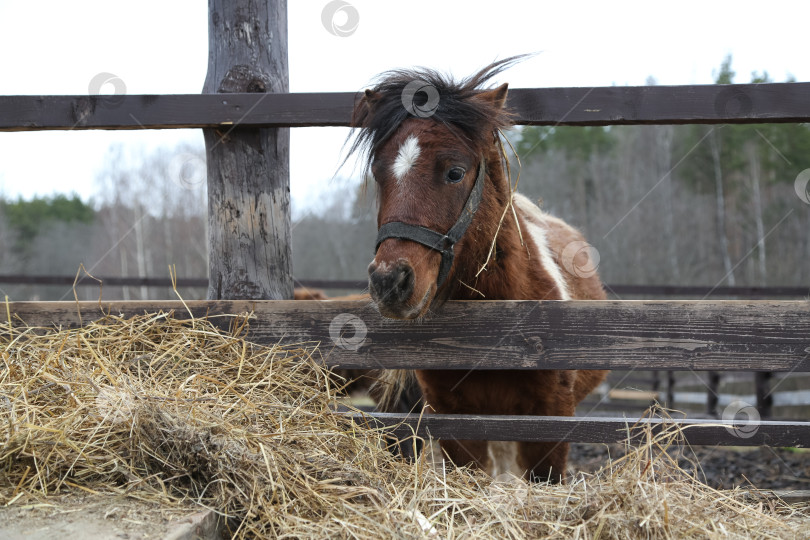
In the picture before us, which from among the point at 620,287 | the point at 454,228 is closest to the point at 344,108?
the point at 454,228

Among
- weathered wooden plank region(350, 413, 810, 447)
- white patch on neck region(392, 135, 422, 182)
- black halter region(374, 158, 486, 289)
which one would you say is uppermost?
white patch on neck region(392, 135, 422, 182)

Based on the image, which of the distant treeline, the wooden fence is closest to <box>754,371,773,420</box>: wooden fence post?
the wooden fence

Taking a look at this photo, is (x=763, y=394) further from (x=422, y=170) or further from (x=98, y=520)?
(x=98, y=520)

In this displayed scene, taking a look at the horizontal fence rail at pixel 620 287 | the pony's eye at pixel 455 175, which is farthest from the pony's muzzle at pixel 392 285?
the horizontal fence rail at pixel 620 287

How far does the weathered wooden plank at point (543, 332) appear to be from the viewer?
2400 millimetres

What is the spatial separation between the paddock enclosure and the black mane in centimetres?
14

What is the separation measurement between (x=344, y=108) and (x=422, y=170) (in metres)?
0.62

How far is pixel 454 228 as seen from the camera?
2.45m

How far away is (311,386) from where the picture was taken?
2.55m

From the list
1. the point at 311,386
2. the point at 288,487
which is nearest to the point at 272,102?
the point at 311,386

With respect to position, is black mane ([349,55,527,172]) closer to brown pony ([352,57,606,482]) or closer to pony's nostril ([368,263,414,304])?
brown pony ([352,57,606,482])

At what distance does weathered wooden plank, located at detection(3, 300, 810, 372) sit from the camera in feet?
7.87

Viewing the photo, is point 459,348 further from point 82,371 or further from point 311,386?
point 82,371

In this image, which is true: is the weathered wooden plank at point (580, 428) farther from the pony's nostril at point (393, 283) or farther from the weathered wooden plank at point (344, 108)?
the weathered wooden plank at point (344, 108)
